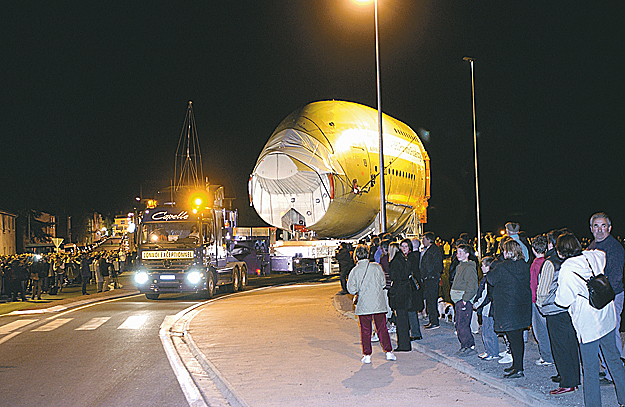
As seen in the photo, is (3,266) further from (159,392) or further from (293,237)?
(159,392)

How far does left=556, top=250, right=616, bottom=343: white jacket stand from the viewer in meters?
6.12

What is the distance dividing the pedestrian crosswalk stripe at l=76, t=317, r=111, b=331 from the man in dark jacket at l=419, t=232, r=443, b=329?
296 inches

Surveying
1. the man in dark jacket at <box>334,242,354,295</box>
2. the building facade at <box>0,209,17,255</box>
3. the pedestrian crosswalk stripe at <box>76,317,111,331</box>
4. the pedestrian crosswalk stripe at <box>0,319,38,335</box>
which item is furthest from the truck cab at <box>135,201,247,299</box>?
the building facade at <box>0,209,17,255</box>

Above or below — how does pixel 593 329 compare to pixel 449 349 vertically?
above

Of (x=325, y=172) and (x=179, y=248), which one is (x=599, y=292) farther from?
(x=325, y=172)

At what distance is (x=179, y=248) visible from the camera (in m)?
20.4

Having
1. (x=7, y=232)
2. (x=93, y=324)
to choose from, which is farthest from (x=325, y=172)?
(x=7, y=232)

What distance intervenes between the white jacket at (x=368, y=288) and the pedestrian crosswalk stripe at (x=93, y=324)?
291 inches

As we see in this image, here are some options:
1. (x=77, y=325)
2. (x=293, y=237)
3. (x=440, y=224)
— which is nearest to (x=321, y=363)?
(x=77, y=325)

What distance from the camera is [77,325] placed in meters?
14.5

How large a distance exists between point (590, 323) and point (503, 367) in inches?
96.2

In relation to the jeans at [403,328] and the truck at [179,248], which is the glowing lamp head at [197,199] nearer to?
the truck at [179,248]

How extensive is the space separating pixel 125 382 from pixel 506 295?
5.25m

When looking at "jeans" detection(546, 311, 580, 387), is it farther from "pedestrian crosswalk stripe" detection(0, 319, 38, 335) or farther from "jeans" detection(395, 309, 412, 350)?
"pedestrian crosswalk stripe" detection(0, 319, 38, 335)
